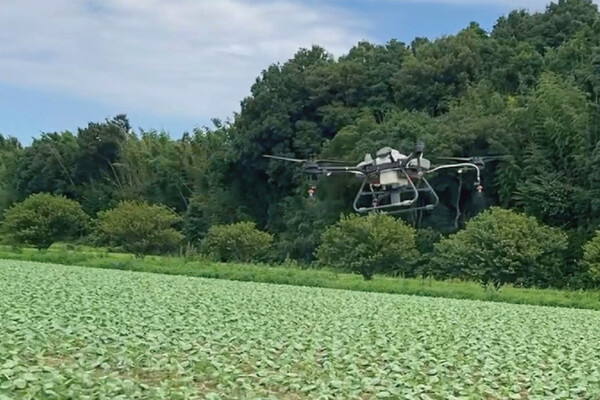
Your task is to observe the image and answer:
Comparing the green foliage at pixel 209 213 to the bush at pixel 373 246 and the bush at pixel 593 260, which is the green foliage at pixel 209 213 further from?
the bush at pixel 593 260

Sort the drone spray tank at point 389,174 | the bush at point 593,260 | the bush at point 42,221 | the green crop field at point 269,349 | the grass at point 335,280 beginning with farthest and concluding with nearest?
the bush at point 42,221
the bush at point 593,260
the grass at point 335,280
the drone spray tank at point 389,174
the green crop field at point 269,349

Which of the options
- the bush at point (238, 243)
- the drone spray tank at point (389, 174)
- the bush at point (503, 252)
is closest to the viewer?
the drone spray tank at point (389, 174)

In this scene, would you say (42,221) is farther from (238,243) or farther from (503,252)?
(503,252)

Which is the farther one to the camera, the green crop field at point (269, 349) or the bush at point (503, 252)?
the bush at point (503, 252)

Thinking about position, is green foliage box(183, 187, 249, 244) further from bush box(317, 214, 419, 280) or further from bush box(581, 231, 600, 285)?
bush box(581, 231, 600, 285)

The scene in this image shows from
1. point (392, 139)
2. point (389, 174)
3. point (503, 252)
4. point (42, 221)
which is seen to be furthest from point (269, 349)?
point (392, 139)

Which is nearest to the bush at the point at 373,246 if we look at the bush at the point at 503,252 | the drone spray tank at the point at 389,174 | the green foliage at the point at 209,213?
the bush at the point at 503,252

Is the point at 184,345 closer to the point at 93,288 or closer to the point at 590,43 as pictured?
the point at 93,288

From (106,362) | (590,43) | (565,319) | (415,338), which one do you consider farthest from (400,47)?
(106,362)
